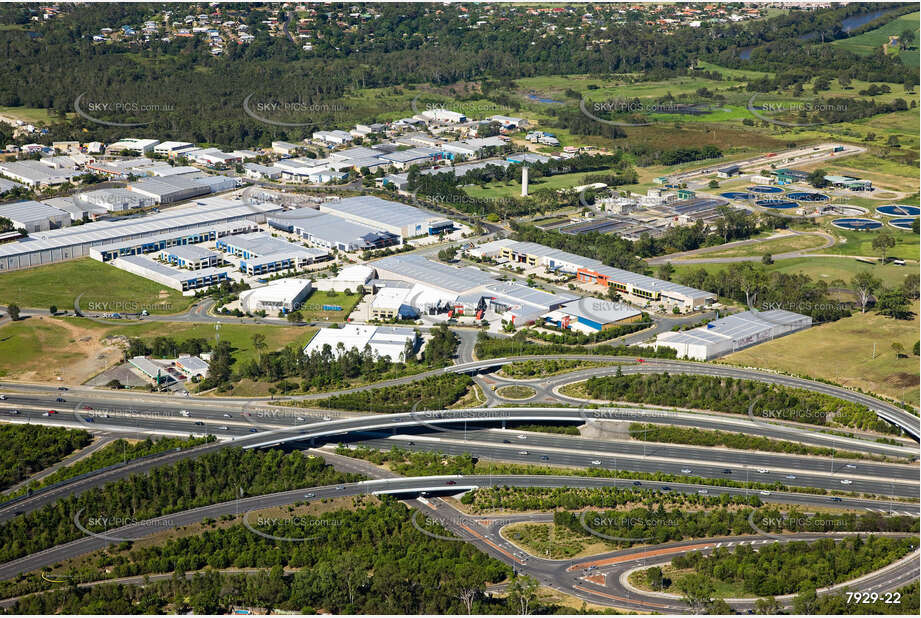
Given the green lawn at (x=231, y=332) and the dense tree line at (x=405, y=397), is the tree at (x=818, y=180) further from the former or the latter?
the dense tree line at (x=405, y=397)

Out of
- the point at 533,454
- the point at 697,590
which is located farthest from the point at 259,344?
the point at 697,590

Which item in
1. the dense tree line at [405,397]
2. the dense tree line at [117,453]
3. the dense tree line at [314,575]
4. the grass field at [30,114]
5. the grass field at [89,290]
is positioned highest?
the grass field at [30,114]

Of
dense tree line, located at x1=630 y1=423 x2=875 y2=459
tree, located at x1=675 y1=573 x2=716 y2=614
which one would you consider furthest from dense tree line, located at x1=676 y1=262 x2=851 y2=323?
tree, located at x1=675 y1=573 x2=716 y2=614

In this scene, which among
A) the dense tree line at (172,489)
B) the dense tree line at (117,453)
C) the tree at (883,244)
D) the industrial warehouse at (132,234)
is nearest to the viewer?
the dense tree line at (172,489)

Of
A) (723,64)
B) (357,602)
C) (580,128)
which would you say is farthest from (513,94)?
(357,602)

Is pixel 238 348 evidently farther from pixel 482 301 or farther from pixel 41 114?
pixel 41 114

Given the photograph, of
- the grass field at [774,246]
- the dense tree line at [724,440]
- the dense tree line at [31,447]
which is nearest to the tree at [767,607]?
the dense tree line at [724,440]

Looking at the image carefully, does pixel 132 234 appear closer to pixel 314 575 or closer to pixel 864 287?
pixel 314 575
